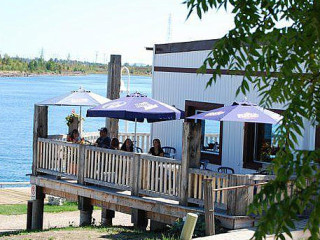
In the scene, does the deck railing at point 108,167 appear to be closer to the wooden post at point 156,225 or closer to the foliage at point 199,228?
the wooden post at point 156,225

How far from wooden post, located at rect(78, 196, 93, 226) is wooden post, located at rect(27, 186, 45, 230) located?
172 cm

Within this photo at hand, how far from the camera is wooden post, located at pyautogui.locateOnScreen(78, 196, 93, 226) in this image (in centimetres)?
1748

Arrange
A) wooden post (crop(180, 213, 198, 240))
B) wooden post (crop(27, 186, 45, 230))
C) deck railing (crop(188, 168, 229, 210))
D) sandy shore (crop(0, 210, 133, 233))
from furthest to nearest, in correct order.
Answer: sandy shore (crop(0, 210, 133, 233))
wooden post (crop(27, 186, 45, 230))
deck railing (crop(188, 168, 229, 210))
wooden post (crop(180, 213, 198, 240))

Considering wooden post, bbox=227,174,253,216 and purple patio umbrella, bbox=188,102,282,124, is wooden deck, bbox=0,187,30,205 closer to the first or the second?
purple patio umbrella, bbox=188,102,282,124

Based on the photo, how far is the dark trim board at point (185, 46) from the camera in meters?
19.6

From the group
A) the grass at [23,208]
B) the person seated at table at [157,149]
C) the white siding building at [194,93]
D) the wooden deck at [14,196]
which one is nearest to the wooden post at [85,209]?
the person seated at table at [157,149]

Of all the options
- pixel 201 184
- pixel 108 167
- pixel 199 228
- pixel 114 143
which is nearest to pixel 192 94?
pixel 114 143

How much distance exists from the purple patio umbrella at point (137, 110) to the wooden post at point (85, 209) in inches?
85.7

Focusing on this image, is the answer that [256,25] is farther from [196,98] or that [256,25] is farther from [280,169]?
[196,98]

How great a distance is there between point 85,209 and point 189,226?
5.60 m

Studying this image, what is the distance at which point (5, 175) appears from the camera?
55.1m

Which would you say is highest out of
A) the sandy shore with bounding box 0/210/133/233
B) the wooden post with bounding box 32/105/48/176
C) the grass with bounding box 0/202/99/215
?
the wooden post with bounding box 32/105/48/176

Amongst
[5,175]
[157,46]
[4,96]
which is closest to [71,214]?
[157,46]

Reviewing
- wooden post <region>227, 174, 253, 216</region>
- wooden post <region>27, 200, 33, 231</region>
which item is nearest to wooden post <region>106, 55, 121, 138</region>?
wooden post <region>27, 200, 33, 231</region>
